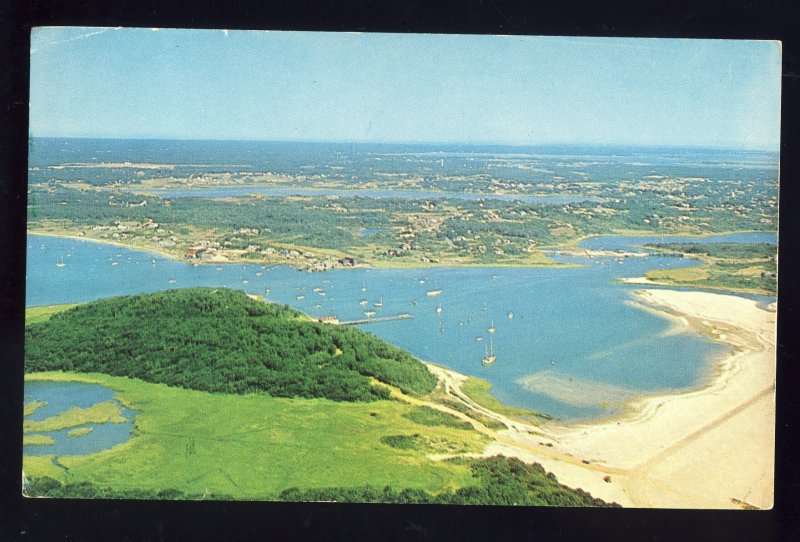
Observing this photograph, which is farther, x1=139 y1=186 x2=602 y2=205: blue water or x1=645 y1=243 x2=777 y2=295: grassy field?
x1=139 y1=186 x2=602 y2=205: blue water

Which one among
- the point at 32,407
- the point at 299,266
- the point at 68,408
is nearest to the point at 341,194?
the point at 299,266

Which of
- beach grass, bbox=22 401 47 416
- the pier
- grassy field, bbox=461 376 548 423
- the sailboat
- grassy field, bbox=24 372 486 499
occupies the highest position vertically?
the pier

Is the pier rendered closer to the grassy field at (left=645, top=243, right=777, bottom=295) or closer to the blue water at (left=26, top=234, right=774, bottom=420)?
the blue water at (left=26, top=234, right=774, bottom=420)

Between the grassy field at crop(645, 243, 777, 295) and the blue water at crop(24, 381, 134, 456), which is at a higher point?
the grassy field at crop(645, 243, 777, 295)

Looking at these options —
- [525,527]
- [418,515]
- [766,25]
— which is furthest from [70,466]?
[766,25]

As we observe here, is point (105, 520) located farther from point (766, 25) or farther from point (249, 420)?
point (766, 25)

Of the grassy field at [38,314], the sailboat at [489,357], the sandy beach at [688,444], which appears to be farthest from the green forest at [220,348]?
the sandy beach at [688,444]

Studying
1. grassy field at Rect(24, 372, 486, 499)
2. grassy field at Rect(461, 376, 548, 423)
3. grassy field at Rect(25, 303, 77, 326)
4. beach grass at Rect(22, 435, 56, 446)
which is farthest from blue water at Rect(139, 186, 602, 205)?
beach grass at Rect(22, 435, 56, 446)
